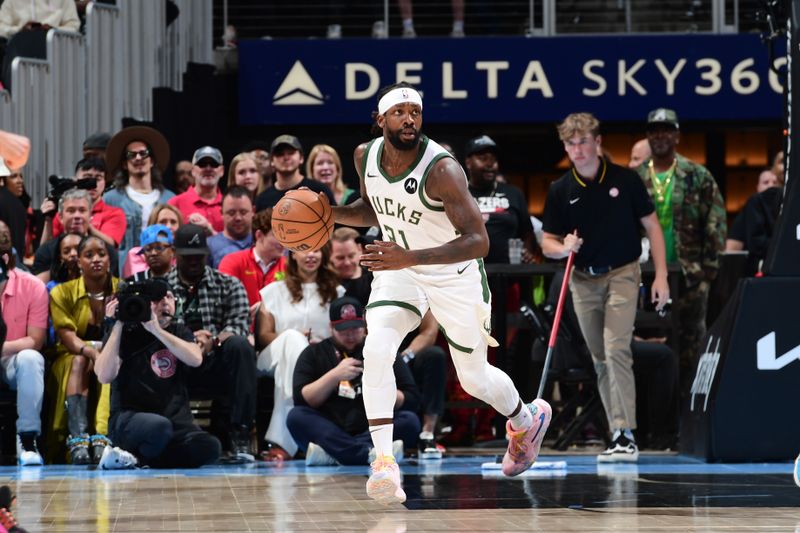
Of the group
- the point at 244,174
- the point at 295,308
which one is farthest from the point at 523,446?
the point at 244,174

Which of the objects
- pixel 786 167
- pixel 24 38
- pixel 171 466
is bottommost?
pixel 171 466

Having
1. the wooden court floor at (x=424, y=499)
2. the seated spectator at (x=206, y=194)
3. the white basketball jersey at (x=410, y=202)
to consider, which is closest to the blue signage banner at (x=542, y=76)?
the seated spectator at (x=206, y=194)

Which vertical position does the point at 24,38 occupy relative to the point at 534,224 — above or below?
above

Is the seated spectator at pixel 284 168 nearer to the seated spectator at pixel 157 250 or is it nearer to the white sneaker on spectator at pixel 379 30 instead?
the seated spectator at pixel 157 250

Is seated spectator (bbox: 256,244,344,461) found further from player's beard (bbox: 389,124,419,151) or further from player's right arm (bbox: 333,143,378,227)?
player's beard (bbox: 389,124,419,151)

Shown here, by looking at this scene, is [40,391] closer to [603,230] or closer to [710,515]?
[603,230]

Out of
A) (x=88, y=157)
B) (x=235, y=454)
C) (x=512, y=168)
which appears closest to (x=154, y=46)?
(x=88, y=157)

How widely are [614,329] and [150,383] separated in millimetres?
3427

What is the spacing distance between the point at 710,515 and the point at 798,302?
3214mm

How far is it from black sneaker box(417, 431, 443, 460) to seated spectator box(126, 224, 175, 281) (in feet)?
7.81

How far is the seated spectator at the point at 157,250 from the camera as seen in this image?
11.1 meters

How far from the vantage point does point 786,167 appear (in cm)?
1008

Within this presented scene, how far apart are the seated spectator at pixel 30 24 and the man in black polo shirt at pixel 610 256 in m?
6.06

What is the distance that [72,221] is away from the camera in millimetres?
11469
